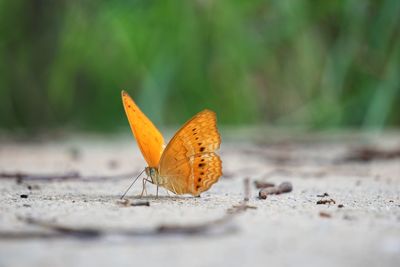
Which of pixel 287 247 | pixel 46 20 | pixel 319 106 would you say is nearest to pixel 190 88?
pixel 319 106

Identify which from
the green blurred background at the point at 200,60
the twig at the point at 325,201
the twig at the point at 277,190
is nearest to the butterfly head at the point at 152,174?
the twig at the point at 277,190

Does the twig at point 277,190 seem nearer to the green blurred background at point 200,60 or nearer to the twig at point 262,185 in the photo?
the twig at point 262,185

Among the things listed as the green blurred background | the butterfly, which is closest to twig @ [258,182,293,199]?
the butterfly

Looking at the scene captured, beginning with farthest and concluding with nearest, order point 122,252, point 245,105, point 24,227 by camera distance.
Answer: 1. point 245,105
2. point 24,227
3. point 122,252

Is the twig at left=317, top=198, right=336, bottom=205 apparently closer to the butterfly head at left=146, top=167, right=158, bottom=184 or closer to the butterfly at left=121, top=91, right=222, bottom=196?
the butterfly at left=121, top=91, right=222, bottom=196

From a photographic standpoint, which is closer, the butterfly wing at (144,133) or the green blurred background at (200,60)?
the butterfly wing at (144,133)

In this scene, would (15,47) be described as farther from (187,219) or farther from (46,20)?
(187,219)
